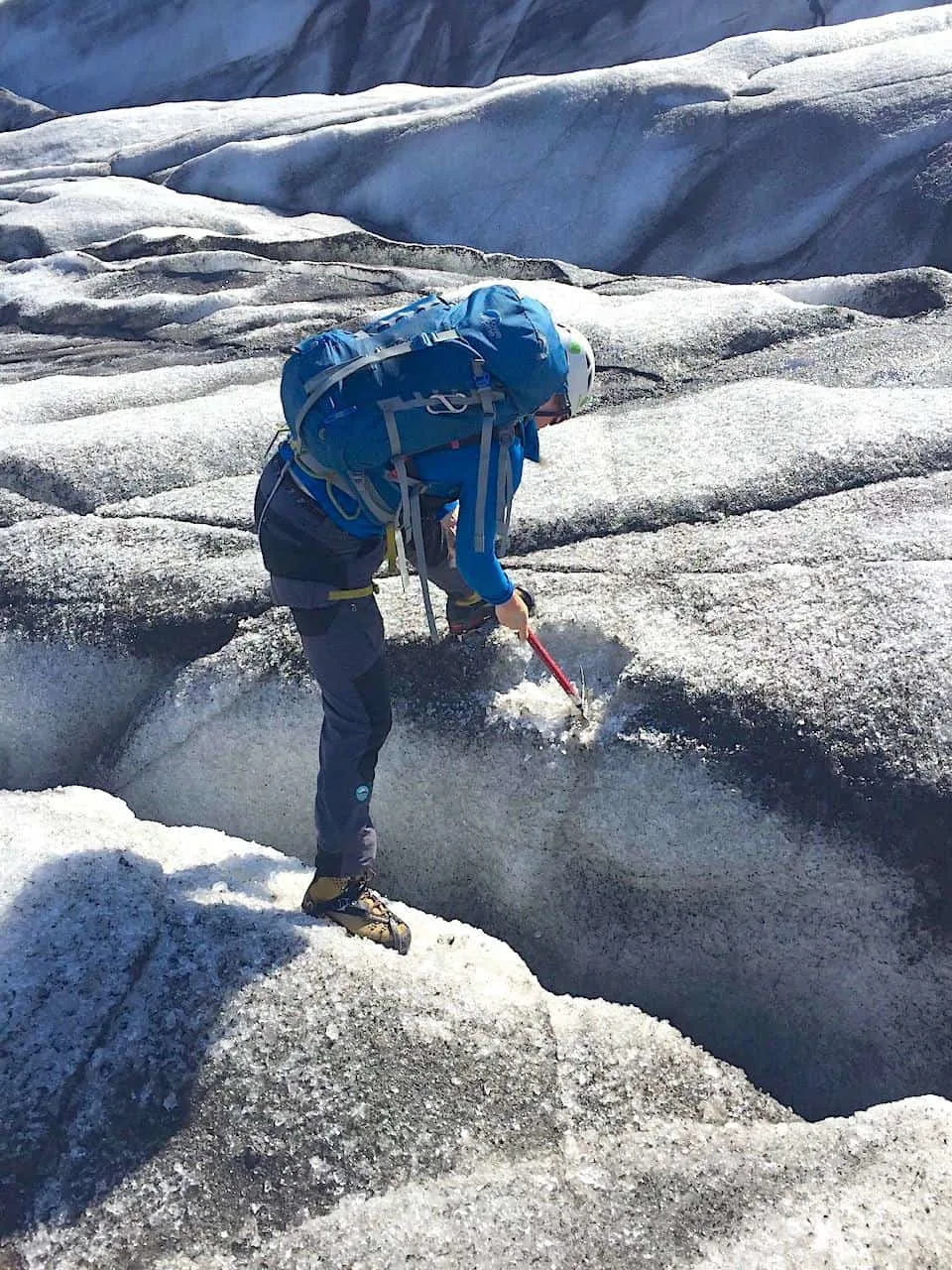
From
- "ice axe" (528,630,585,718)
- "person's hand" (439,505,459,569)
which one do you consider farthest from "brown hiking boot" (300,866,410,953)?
"person's hand" (439,505,459,569)

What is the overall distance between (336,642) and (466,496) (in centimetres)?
86

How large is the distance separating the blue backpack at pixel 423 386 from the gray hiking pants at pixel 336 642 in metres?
0.41

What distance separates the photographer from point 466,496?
3748 mm

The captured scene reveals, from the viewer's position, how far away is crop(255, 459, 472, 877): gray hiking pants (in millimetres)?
4078

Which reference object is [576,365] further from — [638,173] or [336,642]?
[638,173]

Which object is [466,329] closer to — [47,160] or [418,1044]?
[418,1044]

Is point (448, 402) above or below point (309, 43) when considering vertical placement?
above

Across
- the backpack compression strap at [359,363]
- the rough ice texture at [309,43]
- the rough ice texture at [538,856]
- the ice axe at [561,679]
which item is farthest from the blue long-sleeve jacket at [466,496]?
the rough ice texture at [309,43]

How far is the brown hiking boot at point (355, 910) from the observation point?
4316 mm

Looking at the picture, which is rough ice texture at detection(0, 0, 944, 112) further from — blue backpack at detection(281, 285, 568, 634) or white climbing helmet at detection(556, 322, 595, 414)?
blue backpack at detection(281, 285, 568, 634)

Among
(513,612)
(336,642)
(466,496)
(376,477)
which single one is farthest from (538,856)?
(376,477)

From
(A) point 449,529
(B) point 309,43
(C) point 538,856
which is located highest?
(A) point 449,529

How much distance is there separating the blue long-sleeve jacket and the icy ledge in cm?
164

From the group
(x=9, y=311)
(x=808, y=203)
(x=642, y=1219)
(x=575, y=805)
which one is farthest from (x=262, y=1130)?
(x=808, y=203)
